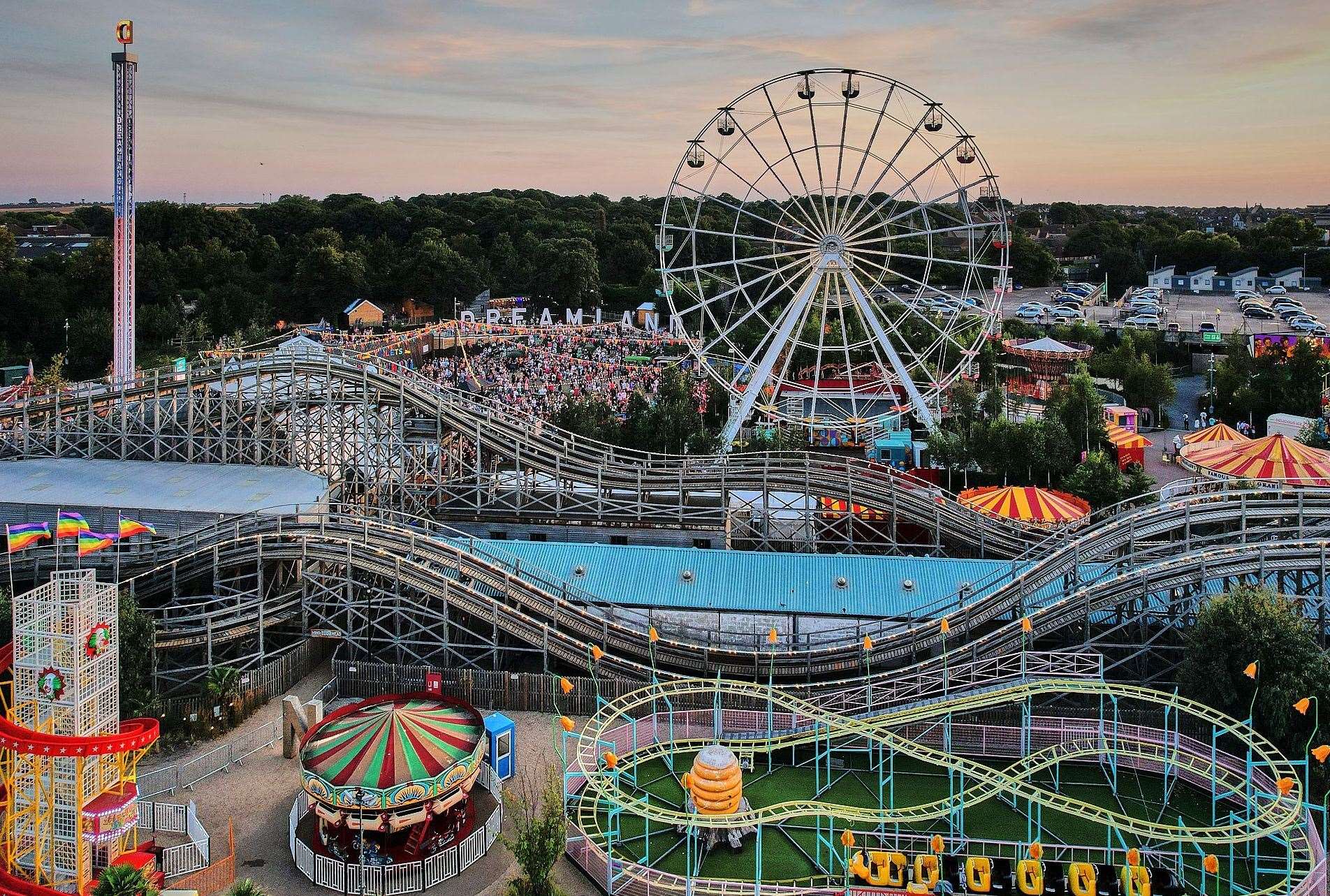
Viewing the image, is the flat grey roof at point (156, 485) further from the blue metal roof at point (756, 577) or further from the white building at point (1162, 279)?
the white building at point (1162, 279)

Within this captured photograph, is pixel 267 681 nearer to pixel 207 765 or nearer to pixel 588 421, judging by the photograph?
pixel 207 765

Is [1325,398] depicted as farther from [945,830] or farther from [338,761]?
[338,761]

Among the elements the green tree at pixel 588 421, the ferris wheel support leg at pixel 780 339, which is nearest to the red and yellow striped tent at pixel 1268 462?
the ferris wheel support leg at pixel 780 339

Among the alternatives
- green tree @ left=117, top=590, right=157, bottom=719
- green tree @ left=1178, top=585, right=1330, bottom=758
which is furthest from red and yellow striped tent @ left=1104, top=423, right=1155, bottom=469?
green tree @ left=117, top=590, right=157, bottom=719

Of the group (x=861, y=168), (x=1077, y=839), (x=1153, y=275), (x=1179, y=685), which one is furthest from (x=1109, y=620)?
(x=1153, y=275)

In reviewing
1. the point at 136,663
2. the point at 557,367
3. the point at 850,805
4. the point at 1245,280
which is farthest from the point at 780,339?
the point at 1245,280

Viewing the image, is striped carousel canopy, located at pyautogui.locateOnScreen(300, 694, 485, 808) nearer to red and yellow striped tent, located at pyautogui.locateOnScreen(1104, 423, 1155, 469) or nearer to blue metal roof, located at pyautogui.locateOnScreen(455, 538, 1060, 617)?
blue metal roof, located at pyautogui.locateOnScreen(455, 538, 1060, 617)
